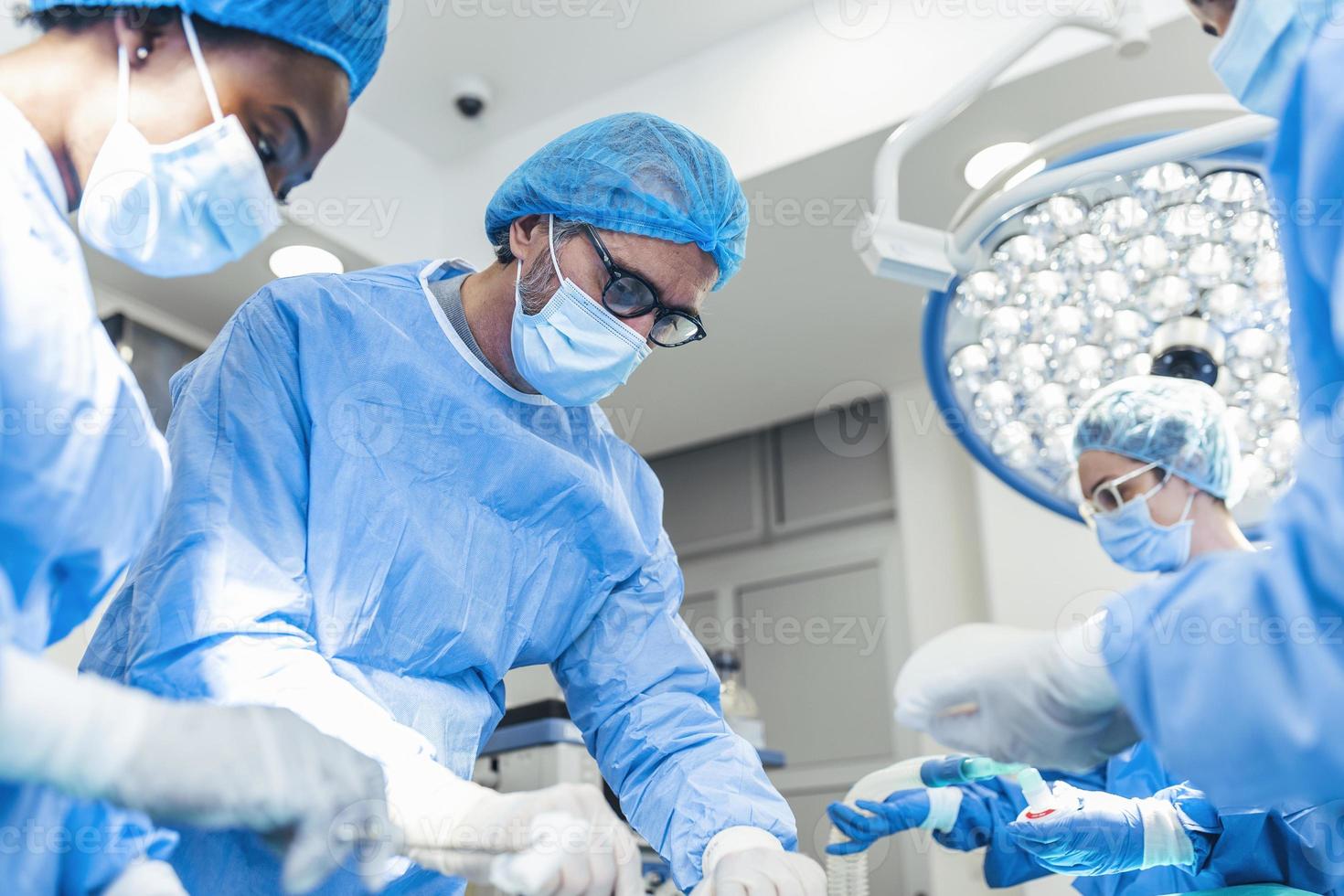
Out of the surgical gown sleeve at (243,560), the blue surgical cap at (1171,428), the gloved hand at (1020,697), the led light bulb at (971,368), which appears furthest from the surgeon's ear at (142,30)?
the blue surgical cap at (1171,428)

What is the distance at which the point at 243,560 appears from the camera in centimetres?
107

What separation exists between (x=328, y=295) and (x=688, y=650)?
0.59 m

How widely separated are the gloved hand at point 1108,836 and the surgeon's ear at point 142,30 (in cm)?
136

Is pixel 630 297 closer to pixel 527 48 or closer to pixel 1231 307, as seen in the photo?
A: pixel 1231 307

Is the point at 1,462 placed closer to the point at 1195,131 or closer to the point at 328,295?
the point at 328,295

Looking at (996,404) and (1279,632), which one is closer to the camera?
(1279,632)

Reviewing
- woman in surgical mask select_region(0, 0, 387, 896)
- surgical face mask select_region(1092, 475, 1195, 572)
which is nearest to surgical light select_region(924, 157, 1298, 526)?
surgical face mask select_region(1092, 475, 1195, 572)

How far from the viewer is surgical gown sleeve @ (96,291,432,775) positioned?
988 mm

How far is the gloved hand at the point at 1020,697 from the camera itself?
0.80 metres

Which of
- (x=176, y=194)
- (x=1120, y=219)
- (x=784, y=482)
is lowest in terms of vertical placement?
(x=176, y=194)

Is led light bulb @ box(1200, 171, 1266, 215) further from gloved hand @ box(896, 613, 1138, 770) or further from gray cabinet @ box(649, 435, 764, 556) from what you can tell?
gray cabinet @ box(649, 435, 764, 556)

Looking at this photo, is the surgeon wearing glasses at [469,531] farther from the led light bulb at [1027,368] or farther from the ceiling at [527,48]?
the ceiling at [527,48]

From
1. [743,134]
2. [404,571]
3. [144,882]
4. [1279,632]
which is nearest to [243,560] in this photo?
[404,571]

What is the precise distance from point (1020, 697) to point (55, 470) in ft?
2.17
